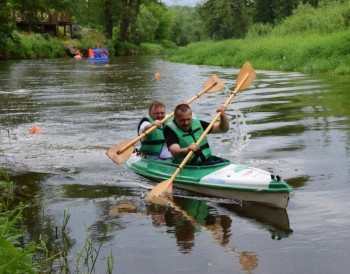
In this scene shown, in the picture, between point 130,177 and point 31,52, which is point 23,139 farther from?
point 31,52

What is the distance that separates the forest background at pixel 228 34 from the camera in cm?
2095

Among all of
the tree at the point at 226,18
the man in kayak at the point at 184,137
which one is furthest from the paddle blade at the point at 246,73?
the tree at the point at 226,18

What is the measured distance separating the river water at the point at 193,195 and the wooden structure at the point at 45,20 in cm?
2983

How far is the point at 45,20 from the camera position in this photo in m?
46.2

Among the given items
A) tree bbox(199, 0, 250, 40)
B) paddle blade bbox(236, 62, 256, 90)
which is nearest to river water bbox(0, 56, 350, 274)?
paddle blade bbox(236, 62, 256, 90)

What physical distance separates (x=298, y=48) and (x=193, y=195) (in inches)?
638

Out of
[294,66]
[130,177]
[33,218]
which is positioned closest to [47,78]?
[294,66]

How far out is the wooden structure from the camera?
42188mm

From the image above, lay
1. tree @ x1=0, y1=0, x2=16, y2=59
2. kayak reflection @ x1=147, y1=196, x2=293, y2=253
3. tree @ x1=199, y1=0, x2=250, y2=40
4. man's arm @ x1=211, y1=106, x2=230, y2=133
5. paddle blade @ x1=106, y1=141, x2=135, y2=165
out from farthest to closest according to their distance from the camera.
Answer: tree @ x1=199, y1=0, x2=250, y2=40 < tree @ x1=0, y1=0, x2=16, y2=59 < paddle blade @ x1=106, y1=141, x2=135, y2=165 < man's arm @ x1=211, y1=106, x2=230, y2=133 < kayak reflection @ x1=147, y1=196, x2=293, y2=253

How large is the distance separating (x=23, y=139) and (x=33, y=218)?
4.44 meters

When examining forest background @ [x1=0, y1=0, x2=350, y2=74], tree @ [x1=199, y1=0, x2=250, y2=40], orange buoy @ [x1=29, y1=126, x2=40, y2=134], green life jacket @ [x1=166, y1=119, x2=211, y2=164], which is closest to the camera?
green life jacket @ [x1=166, y1=119, x2=211, y2=164]

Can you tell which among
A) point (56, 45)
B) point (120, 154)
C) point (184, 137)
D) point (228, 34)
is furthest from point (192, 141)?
point (228, 34)

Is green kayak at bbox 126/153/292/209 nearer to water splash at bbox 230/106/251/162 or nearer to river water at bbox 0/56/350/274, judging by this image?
river water at bbox 0/56/350/274

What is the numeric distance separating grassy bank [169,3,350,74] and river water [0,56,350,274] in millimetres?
5606
